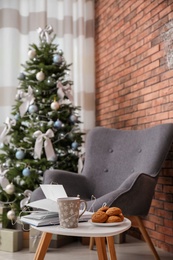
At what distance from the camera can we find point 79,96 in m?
4.20

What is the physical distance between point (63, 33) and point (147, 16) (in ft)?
4.23

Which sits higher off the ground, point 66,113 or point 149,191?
point 66,113

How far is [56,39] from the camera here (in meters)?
4.22

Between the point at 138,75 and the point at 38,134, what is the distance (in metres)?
1.01

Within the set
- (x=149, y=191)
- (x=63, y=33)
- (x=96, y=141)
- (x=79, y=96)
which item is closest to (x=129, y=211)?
(x=149, y=191)

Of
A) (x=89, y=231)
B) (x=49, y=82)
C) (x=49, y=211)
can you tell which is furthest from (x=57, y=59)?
(x=89, y=231)

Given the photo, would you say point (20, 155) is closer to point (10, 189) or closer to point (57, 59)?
point (10, 189)

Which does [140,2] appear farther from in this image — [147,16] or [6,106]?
[6,106]

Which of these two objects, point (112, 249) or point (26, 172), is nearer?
point (112, 249)

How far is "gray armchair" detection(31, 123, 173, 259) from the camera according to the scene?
8.00 feet

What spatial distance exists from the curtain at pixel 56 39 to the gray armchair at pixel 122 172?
3.70 ft

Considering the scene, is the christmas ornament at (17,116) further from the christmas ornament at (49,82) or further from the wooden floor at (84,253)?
the wooden floor at (84,253)

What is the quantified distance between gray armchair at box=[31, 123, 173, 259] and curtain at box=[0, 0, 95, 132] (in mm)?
1126

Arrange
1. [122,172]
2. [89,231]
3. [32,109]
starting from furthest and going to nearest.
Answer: [32,109] < [122,172] < [89,231]
